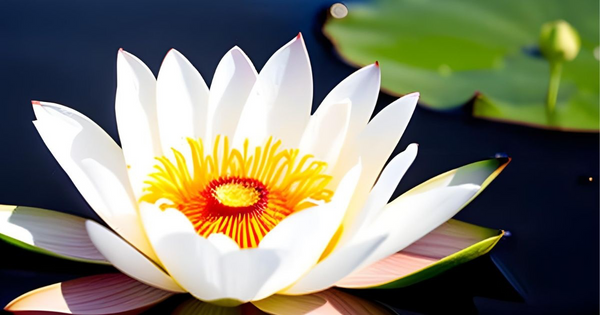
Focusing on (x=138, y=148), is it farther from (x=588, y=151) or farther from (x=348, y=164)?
(x=588, y=151)

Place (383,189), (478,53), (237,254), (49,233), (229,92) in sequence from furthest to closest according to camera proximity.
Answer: (478,53) → (229,92) → (49,233) → (383,189) → (237,254)

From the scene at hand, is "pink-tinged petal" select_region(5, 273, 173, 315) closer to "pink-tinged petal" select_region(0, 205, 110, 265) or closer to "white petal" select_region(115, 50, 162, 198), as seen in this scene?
"pink-tinged petal" select_region(0, 205, 110, 265)

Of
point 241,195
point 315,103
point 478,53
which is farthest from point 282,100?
point 478,53

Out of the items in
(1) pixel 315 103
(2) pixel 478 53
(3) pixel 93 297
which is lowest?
(3) pixel 93 297

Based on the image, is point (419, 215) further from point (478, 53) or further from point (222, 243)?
point (478, 53)

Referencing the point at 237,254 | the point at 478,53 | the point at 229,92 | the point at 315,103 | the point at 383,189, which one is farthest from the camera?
the point at 478,53

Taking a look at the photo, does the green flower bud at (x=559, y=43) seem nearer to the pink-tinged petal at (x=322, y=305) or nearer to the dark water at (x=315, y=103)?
the dark water at (x=315, y=103)

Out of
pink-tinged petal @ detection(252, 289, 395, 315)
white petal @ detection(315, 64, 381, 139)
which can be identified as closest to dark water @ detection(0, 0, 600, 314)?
pink-tinged petal @ detection(252, 289, 395, 315)

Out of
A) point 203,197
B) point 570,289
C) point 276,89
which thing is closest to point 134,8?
point 276,89
